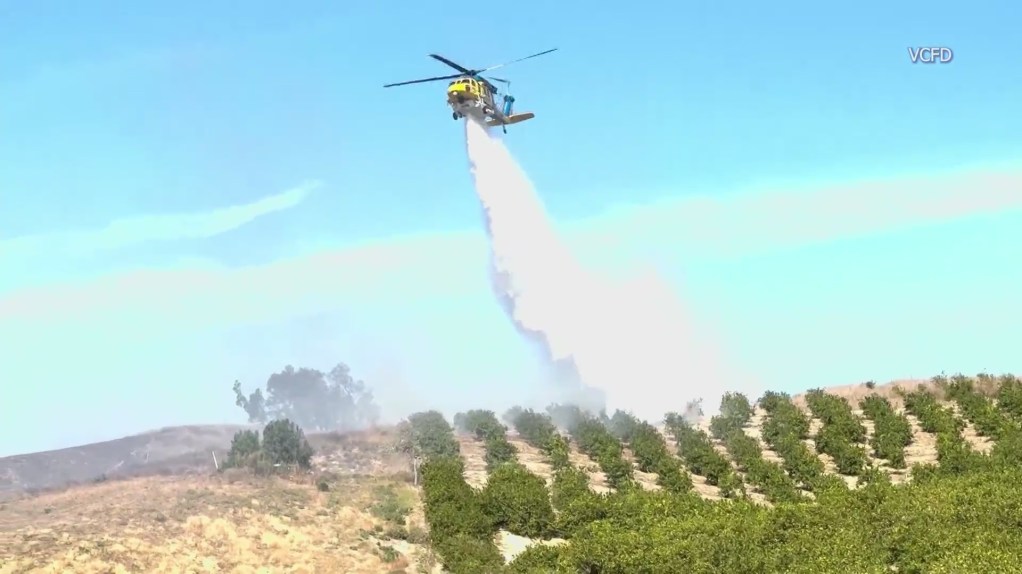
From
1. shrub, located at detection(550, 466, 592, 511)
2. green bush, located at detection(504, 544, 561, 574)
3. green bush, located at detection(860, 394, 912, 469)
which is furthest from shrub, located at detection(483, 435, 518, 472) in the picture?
green bush, located at detection(504, 544, 561, 574)

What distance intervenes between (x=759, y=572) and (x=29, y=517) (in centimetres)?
3432

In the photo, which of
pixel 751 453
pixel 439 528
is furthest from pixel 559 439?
pixel 439 528

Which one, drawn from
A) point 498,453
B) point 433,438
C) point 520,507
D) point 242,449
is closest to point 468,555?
point 520,507

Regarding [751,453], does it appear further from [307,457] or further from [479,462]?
[307,457]

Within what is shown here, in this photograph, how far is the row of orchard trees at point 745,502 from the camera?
1257 inches

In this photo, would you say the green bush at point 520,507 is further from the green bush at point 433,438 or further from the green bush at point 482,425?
the green bush at point 482,425

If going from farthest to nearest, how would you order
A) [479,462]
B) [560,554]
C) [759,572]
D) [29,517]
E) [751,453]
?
[479,462] < [751,453] < [29,517] < [560,554] < [759,572]

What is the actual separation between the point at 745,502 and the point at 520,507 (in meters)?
10.5

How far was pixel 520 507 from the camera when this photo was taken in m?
44.3

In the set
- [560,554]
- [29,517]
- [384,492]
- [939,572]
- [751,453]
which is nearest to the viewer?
[939,572]

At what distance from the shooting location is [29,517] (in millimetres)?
45219

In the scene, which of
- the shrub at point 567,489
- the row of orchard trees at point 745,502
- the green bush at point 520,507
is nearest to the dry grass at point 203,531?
the row of orchard trees at point 745,502

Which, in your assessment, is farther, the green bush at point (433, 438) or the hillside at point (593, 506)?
the green bush at point (433, 438)

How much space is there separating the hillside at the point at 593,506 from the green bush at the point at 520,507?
4.0 inches
